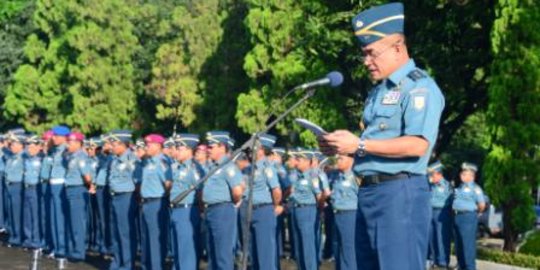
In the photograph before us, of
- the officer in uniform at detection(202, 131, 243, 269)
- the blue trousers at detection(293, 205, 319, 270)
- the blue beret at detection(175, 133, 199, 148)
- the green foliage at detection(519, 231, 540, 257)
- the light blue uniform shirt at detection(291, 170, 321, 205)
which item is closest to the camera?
the officer in uniform at detection(202, 131, 243, 269)

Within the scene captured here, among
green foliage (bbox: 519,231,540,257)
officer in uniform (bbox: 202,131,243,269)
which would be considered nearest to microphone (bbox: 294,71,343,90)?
officer in uniform (bbox: 202,131,243,269)

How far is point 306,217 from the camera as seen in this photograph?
13.5m

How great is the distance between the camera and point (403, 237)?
5078mm

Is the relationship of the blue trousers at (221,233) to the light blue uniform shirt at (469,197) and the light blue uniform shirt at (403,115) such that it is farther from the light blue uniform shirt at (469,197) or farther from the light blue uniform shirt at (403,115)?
the light blue uniform shirt at (403,115)

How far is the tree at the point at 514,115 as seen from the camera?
16141mm

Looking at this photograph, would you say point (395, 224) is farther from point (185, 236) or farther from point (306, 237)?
point (306, 237)

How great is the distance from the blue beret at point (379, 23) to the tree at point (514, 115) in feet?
37.3

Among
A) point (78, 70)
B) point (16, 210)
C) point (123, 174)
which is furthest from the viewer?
point (78, 70)

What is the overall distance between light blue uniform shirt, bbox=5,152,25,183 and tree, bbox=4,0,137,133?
1904 centimetres

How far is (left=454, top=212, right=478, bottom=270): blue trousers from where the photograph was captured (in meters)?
15.1

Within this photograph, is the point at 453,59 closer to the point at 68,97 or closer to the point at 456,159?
the point at 456,159

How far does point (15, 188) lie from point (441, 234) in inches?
266

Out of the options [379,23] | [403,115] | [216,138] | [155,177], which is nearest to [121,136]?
[155,177]

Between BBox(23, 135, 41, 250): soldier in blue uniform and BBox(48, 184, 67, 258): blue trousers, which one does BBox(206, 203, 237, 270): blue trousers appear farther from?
BBox(23, 135, 41, 250): soldier in blue uniform
